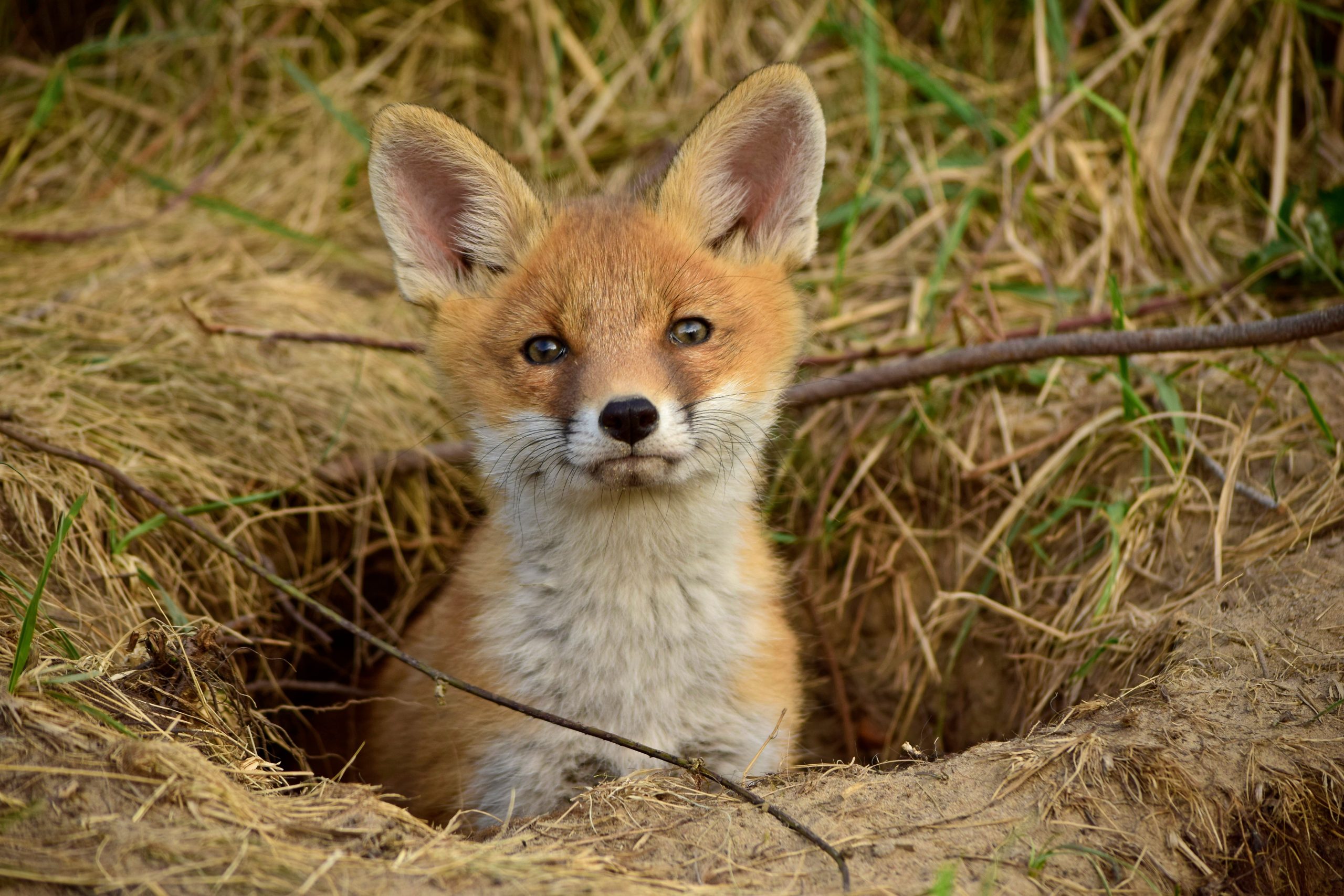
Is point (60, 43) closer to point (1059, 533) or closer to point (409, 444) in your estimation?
point (409, 444)

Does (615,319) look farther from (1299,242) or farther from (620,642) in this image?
(1299,242)

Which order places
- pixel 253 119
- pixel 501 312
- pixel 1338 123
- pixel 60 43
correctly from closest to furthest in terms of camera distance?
pixel 501 312 < pixel 1338 123 < pixel 253 119 < pixel 60 43

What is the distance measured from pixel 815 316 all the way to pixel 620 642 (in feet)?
7.28

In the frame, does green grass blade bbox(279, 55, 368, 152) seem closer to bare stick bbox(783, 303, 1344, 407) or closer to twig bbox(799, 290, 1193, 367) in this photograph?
twig bbox(799, 290, 1193, 367)

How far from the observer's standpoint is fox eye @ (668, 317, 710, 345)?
2865mm

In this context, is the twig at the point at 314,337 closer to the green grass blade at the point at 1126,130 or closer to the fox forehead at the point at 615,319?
the fox forehead at the point at 615,319

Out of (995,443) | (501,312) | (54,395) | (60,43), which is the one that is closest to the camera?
(501,312)

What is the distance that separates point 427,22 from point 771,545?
3810mm

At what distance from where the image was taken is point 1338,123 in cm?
475

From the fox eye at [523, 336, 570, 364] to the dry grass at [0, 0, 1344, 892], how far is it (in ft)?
3.42

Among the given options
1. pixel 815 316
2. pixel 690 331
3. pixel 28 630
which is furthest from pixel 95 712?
pixel 815 316

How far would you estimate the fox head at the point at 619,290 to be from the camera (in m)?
2.67

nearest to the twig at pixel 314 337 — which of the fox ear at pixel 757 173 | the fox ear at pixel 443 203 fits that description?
the fox ear at pixel 443 203

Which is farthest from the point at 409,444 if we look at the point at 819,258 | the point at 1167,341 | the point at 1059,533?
the point at 1167,341
